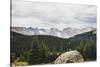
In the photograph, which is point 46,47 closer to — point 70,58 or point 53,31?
point 53,31

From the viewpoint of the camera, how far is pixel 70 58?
2650mm

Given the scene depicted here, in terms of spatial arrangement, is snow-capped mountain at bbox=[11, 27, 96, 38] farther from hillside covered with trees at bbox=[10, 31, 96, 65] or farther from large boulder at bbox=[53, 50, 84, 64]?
large boulder at bbox=[53, 50, 84, 64]

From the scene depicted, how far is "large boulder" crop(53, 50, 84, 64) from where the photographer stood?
8.53ft

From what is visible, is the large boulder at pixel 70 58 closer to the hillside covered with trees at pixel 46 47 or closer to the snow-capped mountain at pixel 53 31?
the hillside covered with trees at pixel 46 47

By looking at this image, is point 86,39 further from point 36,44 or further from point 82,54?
point 36,44

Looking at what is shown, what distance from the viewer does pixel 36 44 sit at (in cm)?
250

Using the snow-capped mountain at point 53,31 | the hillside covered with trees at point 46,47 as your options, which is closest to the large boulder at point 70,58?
the hillside covered with trees at point 46,47

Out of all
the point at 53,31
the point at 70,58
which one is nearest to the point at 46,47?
the point at 53,31

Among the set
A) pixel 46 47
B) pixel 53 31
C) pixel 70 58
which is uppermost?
pixel 53 31

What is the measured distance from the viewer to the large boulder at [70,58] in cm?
260
